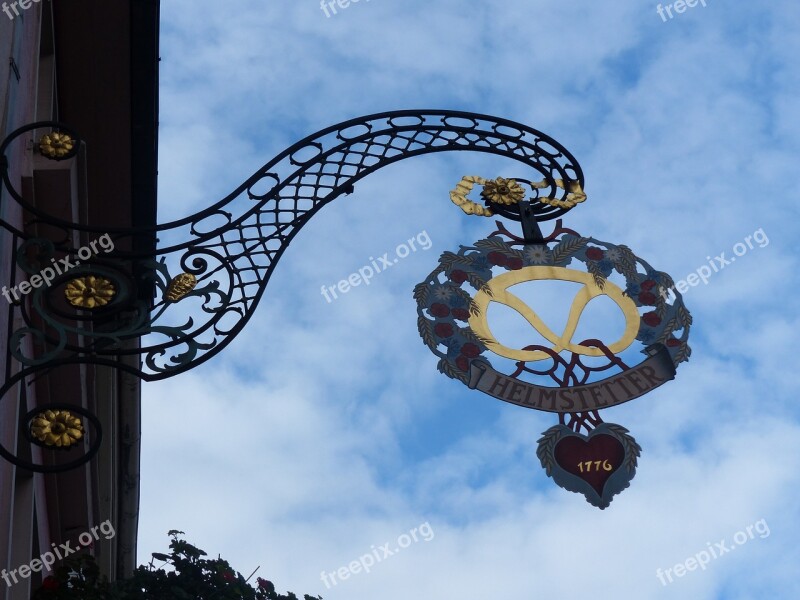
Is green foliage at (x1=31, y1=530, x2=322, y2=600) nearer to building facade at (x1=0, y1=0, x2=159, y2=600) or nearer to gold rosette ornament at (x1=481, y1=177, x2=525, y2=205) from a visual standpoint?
building facade at (x1=0, y1=0, x2=159, y2=600)

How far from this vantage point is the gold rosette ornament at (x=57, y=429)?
4.92 m

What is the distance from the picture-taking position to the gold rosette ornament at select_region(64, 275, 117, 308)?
5223 millimetres

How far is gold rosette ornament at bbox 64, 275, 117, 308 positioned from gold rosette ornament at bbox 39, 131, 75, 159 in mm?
783

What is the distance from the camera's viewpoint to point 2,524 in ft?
→ 21.9

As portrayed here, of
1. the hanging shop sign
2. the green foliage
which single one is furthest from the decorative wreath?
the green foliage

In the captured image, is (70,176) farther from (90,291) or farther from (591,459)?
(591,459)

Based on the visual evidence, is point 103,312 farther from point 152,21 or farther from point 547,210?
point 152,21

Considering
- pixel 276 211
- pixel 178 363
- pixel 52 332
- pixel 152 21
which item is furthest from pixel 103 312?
pixel 152 21

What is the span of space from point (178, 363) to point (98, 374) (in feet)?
24.6

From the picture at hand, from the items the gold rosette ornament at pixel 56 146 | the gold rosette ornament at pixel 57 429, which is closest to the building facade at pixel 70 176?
the gold rosette ornament at pixel 56 146

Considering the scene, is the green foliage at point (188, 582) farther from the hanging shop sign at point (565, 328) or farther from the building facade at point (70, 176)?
the hanging shop sign at point (565, 328)

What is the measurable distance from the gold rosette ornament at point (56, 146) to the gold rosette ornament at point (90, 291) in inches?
30.8

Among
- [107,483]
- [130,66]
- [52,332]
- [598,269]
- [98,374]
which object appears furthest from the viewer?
[107,483]

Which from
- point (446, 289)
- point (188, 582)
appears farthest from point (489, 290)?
point (188, 582)
